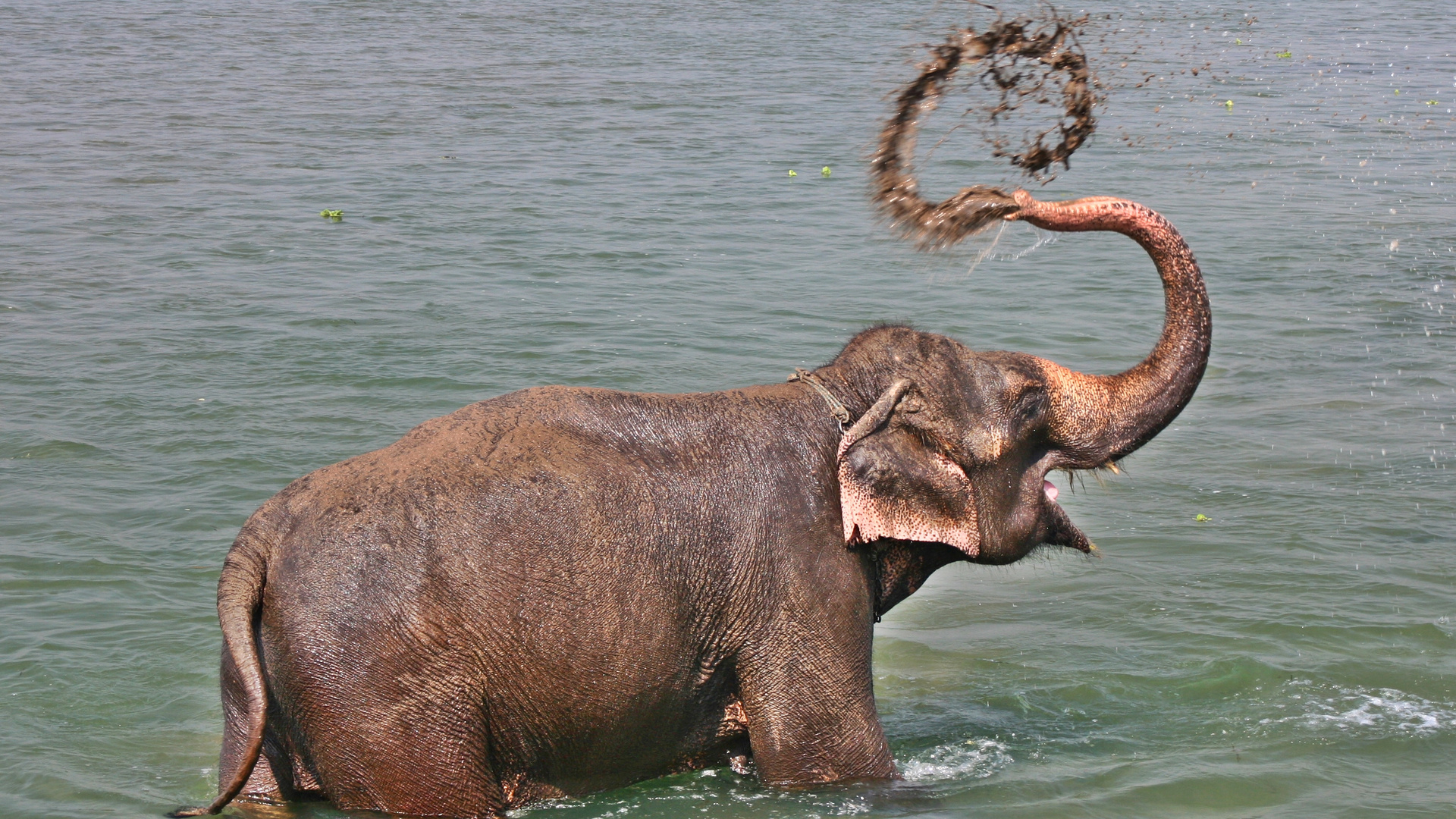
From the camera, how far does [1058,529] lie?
19.0ft

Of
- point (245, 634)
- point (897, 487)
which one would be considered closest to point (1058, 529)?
point (897, 487)

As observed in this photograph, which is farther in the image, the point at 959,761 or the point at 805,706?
the point at 959,761

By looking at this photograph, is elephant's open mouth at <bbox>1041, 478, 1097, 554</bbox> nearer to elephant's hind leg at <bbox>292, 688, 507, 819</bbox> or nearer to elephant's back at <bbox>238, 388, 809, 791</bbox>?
elephant's back at <bbox>238, 388, 809, 791</bbox>

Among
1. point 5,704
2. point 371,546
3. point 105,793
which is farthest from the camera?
point 5,704

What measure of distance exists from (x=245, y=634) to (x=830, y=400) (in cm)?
208

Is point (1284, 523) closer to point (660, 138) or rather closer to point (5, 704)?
point (5, 704)

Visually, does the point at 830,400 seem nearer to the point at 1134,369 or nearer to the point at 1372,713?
the point at 1134,369

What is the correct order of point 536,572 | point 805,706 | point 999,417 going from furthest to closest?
point 999,417
point 805,706
point 536,572

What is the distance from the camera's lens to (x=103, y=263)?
1405cm

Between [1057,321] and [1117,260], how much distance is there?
2452mm

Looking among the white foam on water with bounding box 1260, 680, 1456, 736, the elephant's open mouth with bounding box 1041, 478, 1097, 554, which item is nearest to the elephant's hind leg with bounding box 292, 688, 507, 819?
the elephant's open mouth with bounding box 1041, 478, 1097, 554

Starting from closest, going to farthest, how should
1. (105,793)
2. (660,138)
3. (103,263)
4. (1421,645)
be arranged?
(105,793) → (1421,645) → (103,263) → (660,138)


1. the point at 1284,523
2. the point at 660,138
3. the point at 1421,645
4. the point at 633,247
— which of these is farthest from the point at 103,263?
the point at 1421,645

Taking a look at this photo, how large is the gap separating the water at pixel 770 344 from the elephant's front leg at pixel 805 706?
121mm
